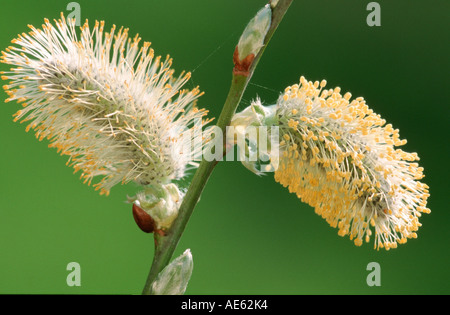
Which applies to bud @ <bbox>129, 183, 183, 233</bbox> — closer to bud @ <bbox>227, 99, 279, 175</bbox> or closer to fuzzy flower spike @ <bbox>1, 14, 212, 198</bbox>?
fuzzy flower spike @ <bbox>1, 14, 212, 198</bbox>

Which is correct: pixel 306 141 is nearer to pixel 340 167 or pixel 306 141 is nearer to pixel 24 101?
pixel 340 167

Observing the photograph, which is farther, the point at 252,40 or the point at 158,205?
the point at 158,205

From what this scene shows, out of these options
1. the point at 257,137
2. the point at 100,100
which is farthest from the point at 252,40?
the point at 100,100

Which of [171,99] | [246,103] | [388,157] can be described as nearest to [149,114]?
[171,99]

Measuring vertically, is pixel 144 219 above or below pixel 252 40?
below

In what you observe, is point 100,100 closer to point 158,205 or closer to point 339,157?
point 158,205

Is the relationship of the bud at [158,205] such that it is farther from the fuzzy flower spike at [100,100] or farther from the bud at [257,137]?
the bud at [257,137]

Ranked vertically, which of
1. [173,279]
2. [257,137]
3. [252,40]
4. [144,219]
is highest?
[252,40]

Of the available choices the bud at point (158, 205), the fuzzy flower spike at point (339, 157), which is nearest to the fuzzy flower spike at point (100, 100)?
the bud at point (158, 205)
